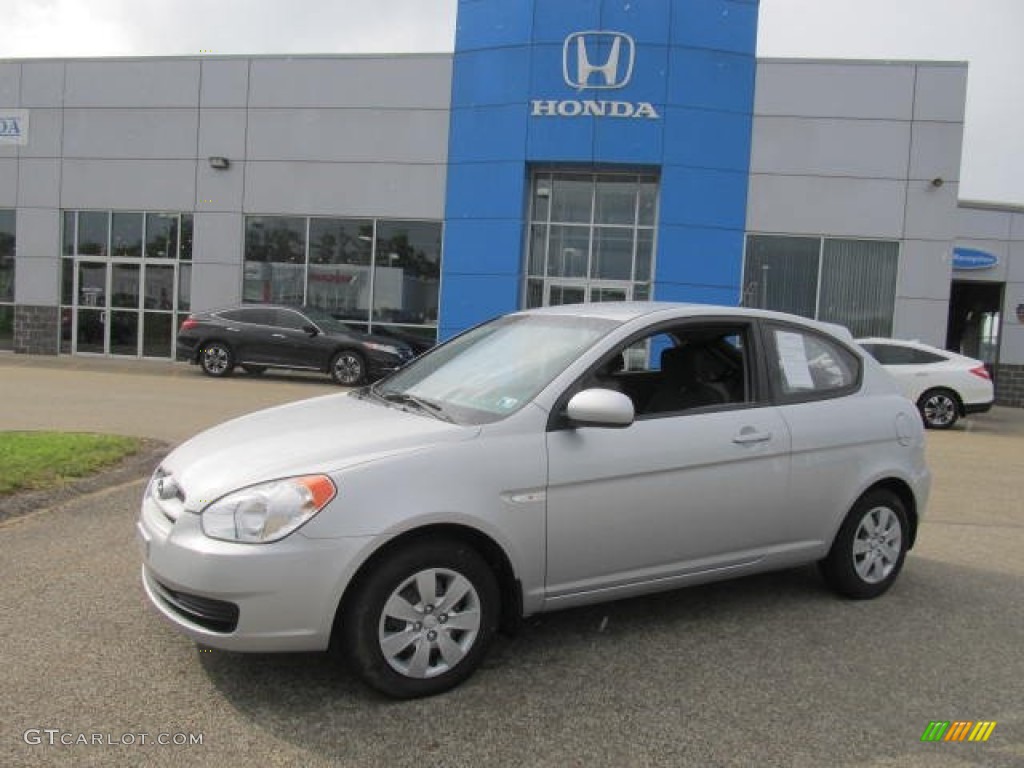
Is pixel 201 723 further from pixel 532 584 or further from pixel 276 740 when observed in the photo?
pixel 532 584

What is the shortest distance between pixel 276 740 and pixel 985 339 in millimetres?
25398

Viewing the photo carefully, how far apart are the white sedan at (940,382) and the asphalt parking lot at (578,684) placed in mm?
10041

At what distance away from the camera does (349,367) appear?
17.3 meters

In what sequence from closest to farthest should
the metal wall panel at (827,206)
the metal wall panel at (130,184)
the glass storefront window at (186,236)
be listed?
1. the metal wall panel at (827,206)
2. the metal wall panel at (130,184)
3. the glass storefront window at (186,236)

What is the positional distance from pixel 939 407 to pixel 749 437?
12169 millimetres

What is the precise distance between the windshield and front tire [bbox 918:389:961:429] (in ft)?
40.1

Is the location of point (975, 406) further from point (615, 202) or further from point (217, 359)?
point (217, 359)

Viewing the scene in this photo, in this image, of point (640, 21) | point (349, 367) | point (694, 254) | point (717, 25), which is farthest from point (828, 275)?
point (349, 367)

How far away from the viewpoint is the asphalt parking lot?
3.09 metres

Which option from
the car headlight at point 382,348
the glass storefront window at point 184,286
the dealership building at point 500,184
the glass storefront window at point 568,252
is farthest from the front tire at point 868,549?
the glass storefront window at point 184,286

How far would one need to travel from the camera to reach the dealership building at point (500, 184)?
63.1 ft

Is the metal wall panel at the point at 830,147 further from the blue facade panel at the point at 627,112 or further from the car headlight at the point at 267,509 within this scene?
the car headlight at the point at 267,509

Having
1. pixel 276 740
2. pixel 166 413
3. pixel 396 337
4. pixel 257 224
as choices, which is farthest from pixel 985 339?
pixel 276 740

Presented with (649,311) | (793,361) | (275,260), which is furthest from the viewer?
(275,260)
